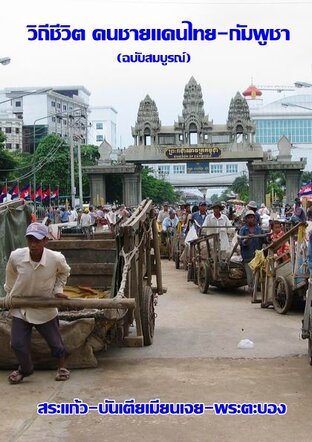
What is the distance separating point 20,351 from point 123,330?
141 cm

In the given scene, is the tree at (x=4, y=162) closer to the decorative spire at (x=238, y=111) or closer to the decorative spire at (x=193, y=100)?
the decorative spire at (x=193, y=100)

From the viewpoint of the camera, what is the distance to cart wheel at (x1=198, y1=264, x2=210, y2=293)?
1134 cm

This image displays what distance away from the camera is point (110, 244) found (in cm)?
837

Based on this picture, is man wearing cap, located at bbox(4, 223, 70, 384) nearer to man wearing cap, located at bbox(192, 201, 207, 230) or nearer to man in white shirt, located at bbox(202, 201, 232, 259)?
man in white shirt, located at bbox(202, 201, 232, 259)

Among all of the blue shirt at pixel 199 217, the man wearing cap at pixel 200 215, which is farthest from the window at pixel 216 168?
the blue shirt at pixel 199 217

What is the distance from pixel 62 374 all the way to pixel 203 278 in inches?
241

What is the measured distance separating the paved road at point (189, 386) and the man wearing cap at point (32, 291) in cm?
27

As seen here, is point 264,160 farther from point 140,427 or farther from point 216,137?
point 140,427

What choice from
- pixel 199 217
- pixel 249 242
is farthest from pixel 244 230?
pixel 199 217

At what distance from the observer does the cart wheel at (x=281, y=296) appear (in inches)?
346

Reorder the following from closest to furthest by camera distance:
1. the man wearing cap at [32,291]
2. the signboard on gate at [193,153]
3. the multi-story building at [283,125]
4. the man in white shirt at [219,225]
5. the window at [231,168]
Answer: the man wearing cap at [32,291] < the man in white shirt at [219,225] < the signboard on gate at [193,153] < the window at [231,168] < the multi-story building at [283,125]

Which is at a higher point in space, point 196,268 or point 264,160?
point 264,160

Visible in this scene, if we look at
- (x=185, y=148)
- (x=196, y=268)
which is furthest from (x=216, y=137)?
(x=196, y=268)

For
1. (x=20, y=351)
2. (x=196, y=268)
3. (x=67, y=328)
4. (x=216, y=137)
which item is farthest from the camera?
(x=216, y=137)
